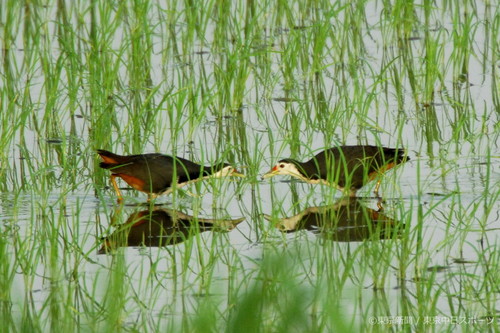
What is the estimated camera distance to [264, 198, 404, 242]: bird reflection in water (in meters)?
7.36

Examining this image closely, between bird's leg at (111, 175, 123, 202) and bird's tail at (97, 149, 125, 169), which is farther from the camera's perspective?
bird's leg at (111, 175, 123, 202)

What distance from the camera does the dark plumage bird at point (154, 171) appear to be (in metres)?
8.27

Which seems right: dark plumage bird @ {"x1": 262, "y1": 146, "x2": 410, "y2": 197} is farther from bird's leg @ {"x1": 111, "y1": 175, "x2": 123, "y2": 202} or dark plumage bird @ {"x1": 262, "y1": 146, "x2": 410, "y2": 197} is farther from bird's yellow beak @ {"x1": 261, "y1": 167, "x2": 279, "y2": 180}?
bird's leg @ {"x1": 111, "y1": 175, "x2": 123, "y2": 202}

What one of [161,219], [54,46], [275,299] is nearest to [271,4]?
[54,46]

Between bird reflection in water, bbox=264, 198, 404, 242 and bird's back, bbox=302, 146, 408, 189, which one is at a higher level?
bird's back, bbox=302, 146, 408, 189

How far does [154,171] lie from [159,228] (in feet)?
1.88

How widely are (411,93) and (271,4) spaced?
2.52m

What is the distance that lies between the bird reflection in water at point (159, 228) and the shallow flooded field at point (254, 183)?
0.02m

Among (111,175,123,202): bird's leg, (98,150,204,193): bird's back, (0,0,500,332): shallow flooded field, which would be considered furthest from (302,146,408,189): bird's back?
(111,175,123,202): bird's leg

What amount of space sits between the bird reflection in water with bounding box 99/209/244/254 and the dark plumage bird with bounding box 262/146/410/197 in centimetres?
75

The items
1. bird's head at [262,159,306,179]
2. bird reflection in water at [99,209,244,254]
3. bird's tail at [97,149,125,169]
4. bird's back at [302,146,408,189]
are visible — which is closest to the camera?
bird reflection in water at [99,209,244,254]

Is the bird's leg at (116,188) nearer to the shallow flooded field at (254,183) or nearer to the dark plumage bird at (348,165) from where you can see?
the shallow flooded field at (254,183)

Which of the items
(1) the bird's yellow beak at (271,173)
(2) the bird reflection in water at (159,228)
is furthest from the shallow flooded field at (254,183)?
(1) the bird's yellow beak at (271,173)

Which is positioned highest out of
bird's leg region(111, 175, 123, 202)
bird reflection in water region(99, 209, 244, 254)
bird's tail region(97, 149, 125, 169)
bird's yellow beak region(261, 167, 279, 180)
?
bird's tail region(97, 149, 125, 169)
